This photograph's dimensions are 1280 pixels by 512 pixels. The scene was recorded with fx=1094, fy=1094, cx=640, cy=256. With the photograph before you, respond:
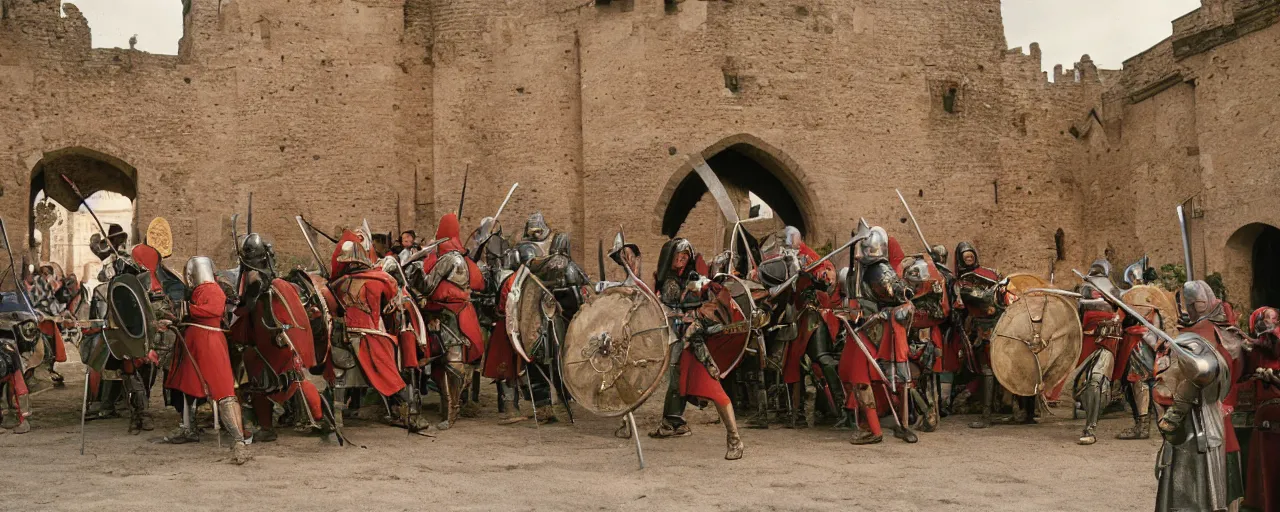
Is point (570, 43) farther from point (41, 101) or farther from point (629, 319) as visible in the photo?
point (629, 319)

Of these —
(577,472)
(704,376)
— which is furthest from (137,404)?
(704,376)

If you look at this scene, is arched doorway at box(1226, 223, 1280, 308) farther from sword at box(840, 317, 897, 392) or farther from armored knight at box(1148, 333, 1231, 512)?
armored knight at box(1148, 333, 1231, 512)

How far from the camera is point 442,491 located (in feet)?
20.3

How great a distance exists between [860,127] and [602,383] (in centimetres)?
1273

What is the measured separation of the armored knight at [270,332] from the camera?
293 inches

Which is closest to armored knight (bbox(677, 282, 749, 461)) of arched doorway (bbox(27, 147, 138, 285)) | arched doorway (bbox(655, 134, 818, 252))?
arched doorway (bbox(655, 134, 818, 252))

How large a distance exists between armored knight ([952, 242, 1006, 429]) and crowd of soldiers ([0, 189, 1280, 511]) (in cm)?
2

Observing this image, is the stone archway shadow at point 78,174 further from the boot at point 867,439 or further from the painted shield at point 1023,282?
the painted shield at point 1023,282

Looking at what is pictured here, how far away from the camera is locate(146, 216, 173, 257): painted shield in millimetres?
9117

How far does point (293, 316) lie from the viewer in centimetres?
747

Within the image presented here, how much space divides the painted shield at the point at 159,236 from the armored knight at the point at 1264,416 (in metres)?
7.85

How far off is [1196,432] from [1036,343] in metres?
3.47

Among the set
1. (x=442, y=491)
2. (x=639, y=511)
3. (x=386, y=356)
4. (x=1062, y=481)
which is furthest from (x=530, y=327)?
(x=1062, y=481)

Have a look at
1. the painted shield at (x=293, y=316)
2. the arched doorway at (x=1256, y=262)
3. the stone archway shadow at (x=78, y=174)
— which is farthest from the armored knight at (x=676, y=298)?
the stone archway shadow at (x=78, y=174)
